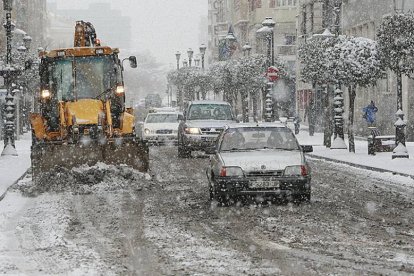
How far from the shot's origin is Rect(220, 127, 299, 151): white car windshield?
16.8 metres

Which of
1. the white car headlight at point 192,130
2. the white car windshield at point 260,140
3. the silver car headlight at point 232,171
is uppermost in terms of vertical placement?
the white car windshield at point 260,140

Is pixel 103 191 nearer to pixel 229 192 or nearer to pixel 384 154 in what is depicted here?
pixel 229 192

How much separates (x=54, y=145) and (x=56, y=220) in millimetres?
6062

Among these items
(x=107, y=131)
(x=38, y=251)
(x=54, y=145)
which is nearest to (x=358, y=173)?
(x=107, y=131)

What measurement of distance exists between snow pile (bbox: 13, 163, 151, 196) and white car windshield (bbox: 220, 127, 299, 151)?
3.04 metres

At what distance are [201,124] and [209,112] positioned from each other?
170cm

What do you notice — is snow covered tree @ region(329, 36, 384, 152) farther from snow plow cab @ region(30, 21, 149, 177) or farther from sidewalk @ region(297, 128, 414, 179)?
snow plow cab @ region(30, 21, 149, 177)

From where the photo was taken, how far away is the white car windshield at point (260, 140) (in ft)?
55.2

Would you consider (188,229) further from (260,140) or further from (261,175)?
A: (260,140)

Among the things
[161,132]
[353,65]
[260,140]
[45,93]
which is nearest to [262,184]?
[260,140]

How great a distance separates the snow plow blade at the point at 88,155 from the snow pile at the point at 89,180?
12cm

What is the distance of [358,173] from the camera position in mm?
23891

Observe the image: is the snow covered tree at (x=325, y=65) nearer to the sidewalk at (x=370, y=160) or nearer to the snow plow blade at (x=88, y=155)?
the sidewalk at (x=370, y=160)

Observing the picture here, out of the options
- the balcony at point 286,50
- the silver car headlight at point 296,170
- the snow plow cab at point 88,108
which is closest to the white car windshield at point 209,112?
the snow plow cab at point 88,108
